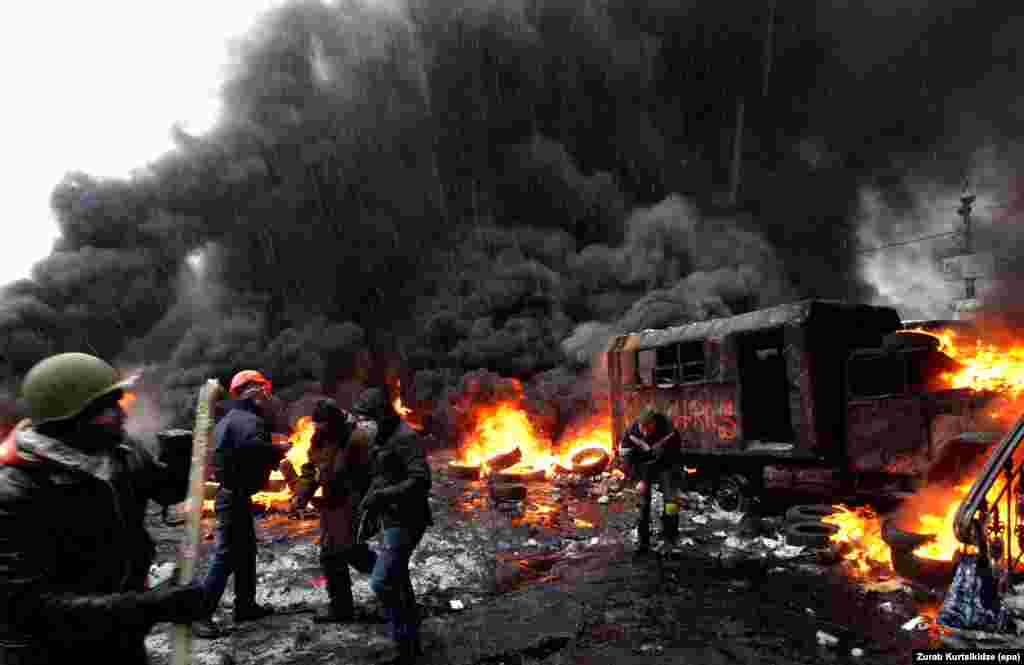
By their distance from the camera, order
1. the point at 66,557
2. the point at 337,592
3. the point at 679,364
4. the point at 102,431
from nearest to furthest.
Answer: the point at 66,557 < the point at 102,431 < the point at 337,592 < the point at 679,364

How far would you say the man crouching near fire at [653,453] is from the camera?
301 inches

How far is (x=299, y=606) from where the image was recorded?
5.64 metres

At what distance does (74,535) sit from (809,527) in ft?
25.1

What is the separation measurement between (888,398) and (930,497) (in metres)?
1.60

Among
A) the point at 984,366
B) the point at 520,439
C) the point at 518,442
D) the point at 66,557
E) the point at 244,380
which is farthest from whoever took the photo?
the point at 520,439

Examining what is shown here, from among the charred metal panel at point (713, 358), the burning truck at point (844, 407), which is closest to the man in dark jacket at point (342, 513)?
the burning truck at point (844, 407)

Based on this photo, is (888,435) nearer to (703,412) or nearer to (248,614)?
(703,412)

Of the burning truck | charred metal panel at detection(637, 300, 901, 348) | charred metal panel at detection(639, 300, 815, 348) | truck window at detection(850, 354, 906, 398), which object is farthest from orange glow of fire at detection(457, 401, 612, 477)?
truck window at detection(850, 354, 906, 398)

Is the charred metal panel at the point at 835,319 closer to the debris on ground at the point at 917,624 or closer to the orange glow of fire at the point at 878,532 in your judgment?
the orange glow of fire at the point at 878,532

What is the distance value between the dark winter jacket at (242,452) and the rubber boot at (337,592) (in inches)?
36.7

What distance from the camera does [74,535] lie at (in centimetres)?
175

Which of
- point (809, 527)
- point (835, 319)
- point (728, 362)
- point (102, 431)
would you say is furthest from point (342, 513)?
point (835, 319)

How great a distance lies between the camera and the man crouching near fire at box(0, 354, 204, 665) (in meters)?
1.64

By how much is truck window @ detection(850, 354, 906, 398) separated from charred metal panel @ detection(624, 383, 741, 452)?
2.07 meters
